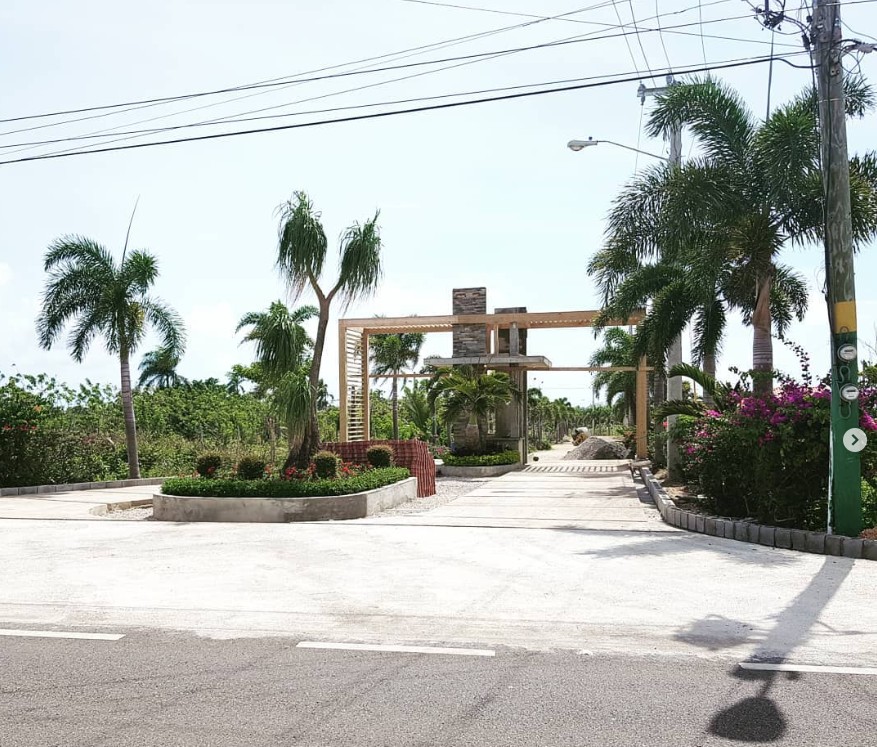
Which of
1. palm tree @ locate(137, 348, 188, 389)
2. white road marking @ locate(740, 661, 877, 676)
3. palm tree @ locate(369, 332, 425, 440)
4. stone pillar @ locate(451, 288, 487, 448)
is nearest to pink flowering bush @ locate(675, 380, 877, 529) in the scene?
white road marking @ locate(740, 661, 877, 676)

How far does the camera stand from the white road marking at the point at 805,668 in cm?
521

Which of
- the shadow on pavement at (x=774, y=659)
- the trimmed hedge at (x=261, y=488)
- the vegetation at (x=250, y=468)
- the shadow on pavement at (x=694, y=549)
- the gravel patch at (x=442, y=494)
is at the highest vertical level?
the vegetation at (x=250, y=468)

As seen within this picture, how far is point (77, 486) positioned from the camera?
21250 mm

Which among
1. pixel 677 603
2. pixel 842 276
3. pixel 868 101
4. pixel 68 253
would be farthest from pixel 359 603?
pixel 68 253

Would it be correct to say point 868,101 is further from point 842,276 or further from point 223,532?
point 223,532

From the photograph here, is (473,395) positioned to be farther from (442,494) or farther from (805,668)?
(805,668)

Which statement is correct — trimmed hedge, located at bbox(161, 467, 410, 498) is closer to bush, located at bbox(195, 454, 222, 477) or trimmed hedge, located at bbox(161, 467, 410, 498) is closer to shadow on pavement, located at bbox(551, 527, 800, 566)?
bush, located at bbox(195, 454, 222, 477)

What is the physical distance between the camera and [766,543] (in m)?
10.4

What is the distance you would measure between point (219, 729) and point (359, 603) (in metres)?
3.02

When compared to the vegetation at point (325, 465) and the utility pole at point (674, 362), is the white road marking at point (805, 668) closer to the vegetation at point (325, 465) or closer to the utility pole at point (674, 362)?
the vegetation at point (325, 465)

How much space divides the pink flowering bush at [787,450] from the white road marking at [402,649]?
6425 millimetres

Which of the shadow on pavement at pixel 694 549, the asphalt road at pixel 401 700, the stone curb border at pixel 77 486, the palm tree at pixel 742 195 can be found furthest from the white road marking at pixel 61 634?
the stone curb border at pixel 77 486

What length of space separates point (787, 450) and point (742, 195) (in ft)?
21.0

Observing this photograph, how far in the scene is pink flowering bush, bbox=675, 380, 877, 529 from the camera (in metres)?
10.7
